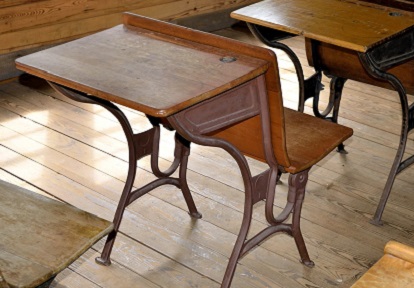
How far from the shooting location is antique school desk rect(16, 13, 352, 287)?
80.0 inches

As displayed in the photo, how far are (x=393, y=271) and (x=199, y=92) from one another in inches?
31.7

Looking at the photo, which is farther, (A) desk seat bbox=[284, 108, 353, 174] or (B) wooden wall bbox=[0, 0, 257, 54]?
(B) wooden wall bbox=[0, 0, 257, 54]

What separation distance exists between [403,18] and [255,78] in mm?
970

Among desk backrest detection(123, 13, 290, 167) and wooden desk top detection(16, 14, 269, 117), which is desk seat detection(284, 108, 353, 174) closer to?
desk backrest detection(123, 13, 290, 167)

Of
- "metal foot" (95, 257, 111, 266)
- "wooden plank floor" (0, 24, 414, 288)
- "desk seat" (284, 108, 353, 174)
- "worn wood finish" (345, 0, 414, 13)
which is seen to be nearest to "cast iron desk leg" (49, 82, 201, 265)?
"metal foot" (95, 257, 111, 266)

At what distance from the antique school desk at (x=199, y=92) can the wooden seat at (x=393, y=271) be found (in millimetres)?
702

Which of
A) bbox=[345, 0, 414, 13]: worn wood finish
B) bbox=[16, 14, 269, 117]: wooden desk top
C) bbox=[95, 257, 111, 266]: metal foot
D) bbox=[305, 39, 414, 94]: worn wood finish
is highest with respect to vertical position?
bbox=[16, 14, 269, 117]: wooden desk top

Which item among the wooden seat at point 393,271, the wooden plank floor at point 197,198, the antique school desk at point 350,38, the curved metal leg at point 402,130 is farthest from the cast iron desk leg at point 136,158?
the wooden seat at point 393,271

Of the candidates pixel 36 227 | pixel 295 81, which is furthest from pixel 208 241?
pixel 295 81

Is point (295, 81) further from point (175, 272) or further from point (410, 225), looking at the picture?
point (175, 272)

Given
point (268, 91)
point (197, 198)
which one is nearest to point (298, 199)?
point (268, 91)

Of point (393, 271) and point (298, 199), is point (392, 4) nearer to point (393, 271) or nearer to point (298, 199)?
point (298, 199)

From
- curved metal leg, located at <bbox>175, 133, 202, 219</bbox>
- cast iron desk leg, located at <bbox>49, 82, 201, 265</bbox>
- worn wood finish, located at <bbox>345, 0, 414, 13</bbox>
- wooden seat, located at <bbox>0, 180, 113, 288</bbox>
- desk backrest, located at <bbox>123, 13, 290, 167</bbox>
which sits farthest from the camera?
worn wood finish, located at <bbox>345, 0, 414, 13</bbox>

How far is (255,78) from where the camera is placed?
215 cm
